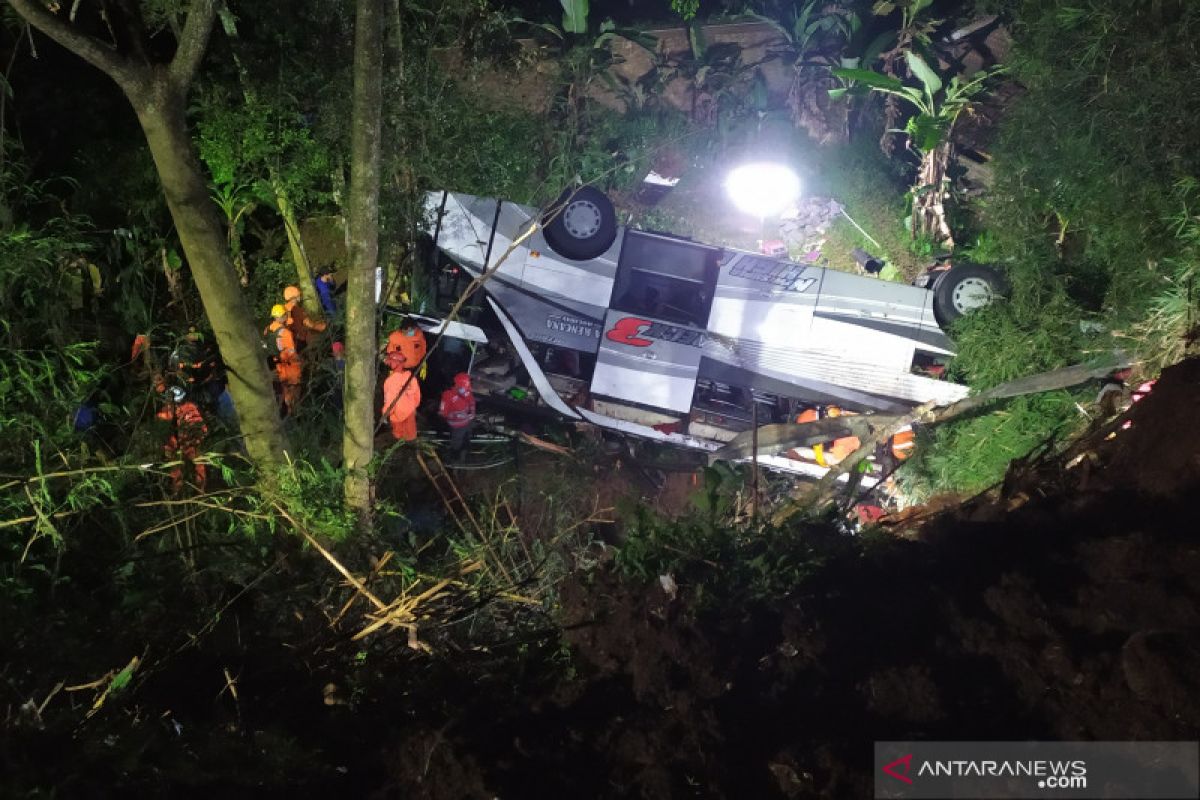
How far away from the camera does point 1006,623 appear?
1.89 m

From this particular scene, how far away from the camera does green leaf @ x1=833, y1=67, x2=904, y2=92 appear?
10.1 meters

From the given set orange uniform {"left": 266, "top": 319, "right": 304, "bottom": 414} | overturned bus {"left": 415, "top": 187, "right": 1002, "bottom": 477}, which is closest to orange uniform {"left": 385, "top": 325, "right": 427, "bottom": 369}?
overturned bus {"left": 415, "top": 187, "right": 1002, "bottom": 477}

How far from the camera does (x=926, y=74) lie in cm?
1028

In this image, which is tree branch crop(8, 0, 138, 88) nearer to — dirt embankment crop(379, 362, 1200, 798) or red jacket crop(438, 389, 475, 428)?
dirt embankment crop(379, 362, 1200, 798)

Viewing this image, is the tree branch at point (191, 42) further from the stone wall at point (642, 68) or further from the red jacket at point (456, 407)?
the stone wall at point (642, 68)

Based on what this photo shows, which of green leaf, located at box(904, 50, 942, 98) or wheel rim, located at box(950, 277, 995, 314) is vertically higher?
green leaf, located at box(904, 50, 942, 98)

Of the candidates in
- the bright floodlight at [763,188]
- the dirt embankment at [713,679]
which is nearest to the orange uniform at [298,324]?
the bright floodlight at [763,188]

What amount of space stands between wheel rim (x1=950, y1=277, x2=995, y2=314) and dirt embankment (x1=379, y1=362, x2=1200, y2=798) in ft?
21.2

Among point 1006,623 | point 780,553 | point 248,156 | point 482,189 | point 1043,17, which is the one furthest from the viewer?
point 482,189

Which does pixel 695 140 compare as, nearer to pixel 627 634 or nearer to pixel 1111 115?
pixel 1111 115

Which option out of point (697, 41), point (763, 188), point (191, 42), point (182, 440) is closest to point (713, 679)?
point (182, 440)

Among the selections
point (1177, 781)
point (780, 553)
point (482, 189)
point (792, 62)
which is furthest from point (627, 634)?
point (792, 62)

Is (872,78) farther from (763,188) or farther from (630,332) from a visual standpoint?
→ (630,332)

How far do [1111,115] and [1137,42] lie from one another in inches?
24.1
